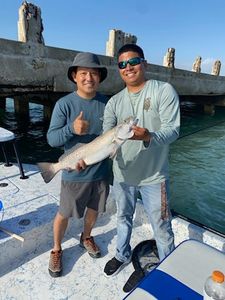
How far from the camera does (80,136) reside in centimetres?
349

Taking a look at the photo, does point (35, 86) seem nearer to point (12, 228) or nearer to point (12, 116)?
point (12, 228)

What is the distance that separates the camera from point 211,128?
2109cm

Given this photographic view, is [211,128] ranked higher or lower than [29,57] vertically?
lower

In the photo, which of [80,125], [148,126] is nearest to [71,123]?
[80,125]

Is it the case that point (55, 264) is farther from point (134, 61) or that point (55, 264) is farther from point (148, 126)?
point (134, 61)

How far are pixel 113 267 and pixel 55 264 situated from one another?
2.54ft

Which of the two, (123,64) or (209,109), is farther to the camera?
(209,109)

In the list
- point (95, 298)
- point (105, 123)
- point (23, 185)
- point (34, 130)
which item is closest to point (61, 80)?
point (34, 130)

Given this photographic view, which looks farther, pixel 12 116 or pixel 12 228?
pixel 12 116

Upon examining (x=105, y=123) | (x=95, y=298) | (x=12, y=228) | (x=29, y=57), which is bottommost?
(x=95, y=298)

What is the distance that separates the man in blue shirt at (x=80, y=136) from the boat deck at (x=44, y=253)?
0.80ft

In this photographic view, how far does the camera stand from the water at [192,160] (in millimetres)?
7591

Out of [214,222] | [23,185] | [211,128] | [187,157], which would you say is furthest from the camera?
[211,128]

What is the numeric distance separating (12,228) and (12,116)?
62.1 ft
